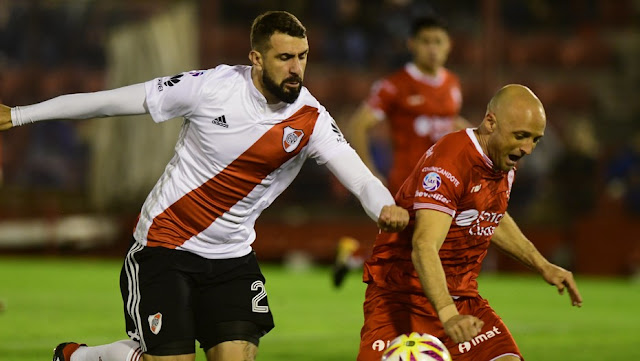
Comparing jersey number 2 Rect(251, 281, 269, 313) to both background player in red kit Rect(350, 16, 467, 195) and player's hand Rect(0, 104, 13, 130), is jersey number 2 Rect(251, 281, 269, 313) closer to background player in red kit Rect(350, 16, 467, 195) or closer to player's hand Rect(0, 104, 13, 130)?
player's hand Rect(0, 104, 13, 130)

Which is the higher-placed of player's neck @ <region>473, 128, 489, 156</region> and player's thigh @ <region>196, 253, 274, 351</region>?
player's neck @ <region>473, 128, 489, 156</region>

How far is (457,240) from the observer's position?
18.6 ft

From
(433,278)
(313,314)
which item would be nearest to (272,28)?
(433,278)

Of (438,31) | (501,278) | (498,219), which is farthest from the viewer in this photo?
(501,278)

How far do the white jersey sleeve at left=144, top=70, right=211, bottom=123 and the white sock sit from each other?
116cm

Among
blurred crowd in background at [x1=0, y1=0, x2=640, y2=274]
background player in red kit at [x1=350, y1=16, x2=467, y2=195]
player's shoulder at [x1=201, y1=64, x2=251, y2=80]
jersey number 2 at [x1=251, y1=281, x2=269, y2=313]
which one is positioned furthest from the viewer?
blurred crowd in background at [x1=0, y1=0, x2=640, y2=274]

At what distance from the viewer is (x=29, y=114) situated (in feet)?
17.5

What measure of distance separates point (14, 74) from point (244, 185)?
12.2 metres

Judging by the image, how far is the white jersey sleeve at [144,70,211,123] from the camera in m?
5.47

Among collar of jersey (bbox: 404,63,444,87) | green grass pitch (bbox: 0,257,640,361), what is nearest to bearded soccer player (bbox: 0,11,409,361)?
green grass pitch (bbox: 0,257,640,361)

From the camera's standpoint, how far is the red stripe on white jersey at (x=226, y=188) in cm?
558

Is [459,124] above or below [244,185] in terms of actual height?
above

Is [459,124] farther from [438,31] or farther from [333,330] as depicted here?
[333,330]

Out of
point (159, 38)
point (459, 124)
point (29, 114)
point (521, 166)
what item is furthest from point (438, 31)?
point (159, 38)
